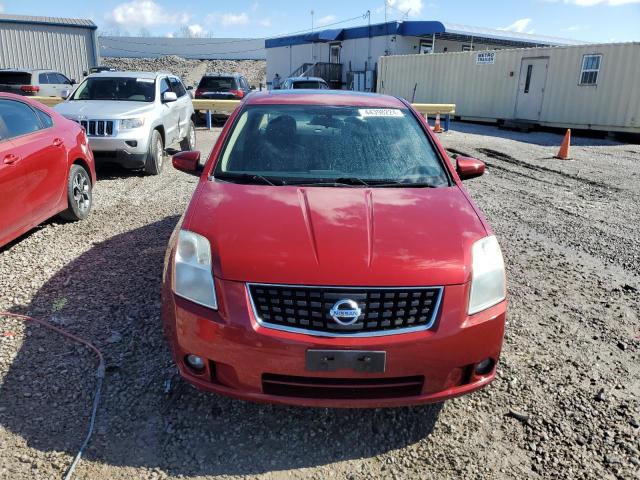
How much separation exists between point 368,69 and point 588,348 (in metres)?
31.0

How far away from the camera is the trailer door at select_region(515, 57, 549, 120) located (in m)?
18.8

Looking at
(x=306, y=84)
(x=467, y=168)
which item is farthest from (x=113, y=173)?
(x=306, y=84)

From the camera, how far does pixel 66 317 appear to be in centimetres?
380

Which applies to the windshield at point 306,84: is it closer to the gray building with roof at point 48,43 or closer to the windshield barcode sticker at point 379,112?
the windshield barcode sticker at point 379,112

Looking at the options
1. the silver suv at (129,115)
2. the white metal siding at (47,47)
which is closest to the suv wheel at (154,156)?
the silver suv at (129,115)

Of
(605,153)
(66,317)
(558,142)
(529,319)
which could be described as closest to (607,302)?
(529,319)

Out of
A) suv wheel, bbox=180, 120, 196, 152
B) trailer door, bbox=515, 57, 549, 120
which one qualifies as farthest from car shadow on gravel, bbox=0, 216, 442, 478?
trailer door, bbox=515, 57, 549, 120

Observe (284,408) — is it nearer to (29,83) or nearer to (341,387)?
(341,387)

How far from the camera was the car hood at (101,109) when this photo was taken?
812 cm

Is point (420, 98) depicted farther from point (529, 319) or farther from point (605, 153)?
point (529, 319)

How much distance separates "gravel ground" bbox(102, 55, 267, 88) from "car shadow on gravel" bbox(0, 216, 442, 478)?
48993 millimetres

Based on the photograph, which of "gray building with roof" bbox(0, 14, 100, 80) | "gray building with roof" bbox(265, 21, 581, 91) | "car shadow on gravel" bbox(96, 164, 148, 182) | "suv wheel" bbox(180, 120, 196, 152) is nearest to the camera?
"car shadow on gravel" bbox(96, 164, 148, 182)

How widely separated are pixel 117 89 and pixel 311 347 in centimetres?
870

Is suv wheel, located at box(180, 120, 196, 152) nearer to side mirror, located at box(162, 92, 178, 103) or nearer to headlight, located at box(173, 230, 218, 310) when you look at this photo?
side mirror, located at box(162, 92, 178, 103)
